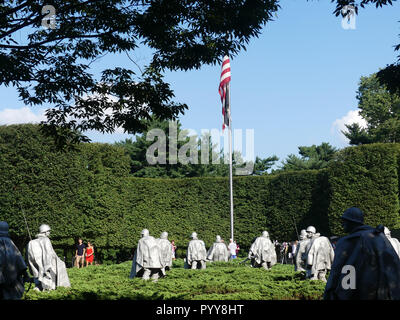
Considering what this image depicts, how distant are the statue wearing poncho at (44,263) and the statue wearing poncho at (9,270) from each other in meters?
6.30

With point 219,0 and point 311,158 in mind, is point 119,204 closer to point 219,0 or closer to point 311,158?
point 219,0

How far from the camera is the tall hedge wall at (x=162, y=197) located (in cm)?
3127

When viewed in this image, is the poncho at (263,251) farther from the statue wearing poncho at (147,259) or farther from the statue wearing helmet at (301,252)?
the statue wearing poncho at (147,259)

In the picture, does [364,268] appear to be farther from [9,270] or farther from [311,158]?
[311,158]

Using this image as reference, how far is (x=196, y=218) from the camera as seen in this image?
1463 inches

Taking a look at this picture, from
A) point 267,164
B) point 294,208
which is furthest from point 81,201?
point 267,164

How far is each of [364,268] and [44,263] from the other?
10.7 m

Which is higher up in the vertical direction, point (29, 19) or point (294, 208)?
point (29, 19)

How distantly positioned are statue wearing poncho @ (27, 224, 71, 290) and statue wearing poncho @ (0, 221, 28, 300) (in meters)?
6.30

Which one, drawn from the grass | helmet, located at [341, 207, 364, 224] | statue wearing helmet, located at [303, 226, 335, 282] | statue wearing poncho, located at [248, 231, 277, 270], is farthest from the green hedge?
helmet, located at [341, 207, 364, 224]

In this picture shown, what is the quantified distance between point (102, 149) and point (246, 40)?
85.8 feet

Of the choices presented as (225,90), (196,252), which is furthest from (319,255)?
(225,90)

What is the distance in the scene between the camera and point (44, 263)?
1437 cm

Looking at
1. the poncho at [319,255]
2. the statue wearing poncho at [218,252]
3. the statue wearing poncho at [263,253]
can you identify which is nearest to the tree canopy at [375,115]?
the statue wearing poncho at [218,252]
